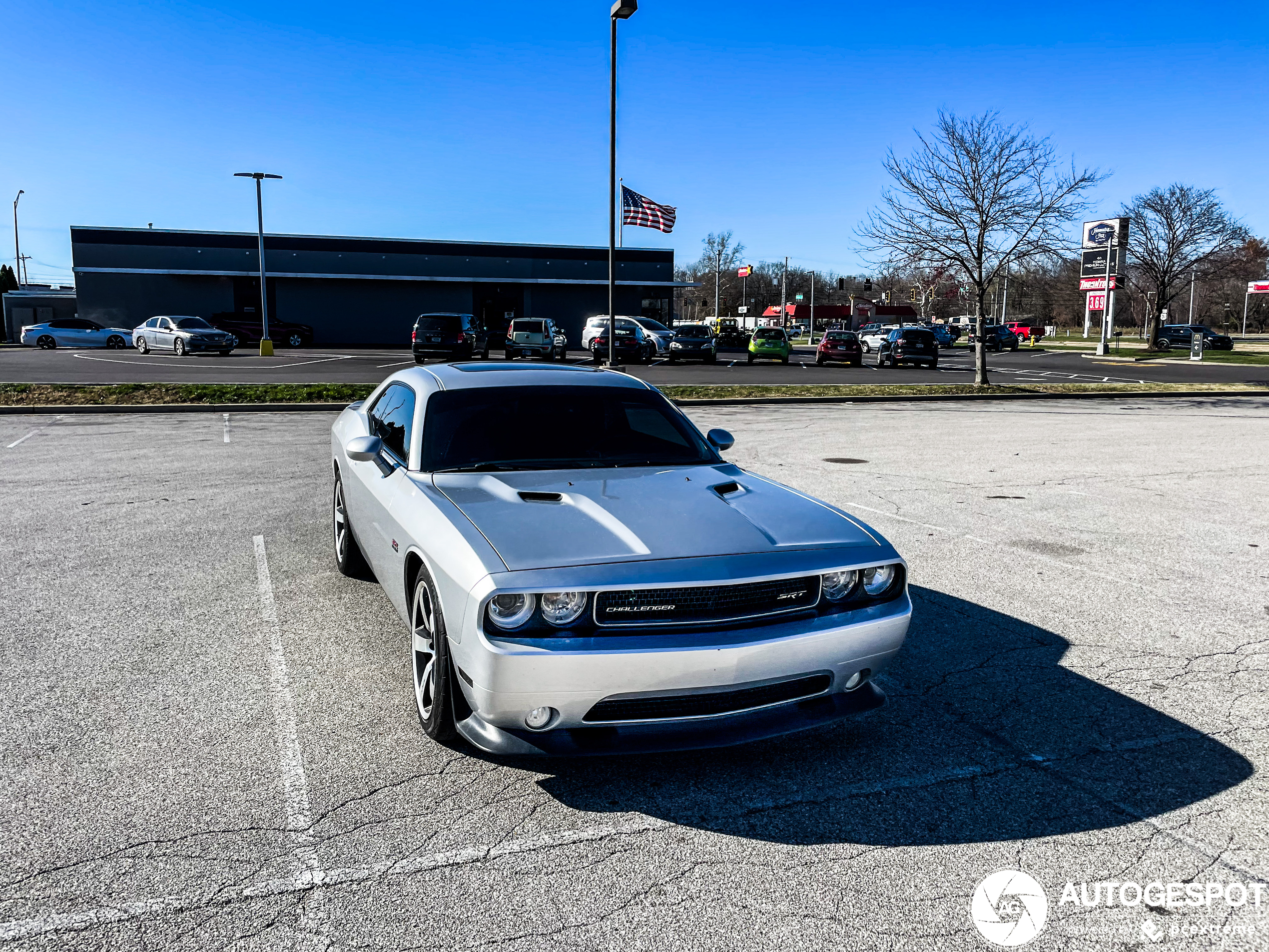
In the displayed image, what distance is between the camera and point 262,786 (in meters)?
3.44

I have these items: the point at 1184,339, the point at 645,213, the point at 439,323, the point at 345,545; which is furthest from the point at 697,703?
the point at 1184,339

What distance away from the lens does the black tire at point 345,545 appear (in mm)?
5980

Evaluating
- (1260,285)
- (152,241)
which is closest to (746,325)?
(1260,285)

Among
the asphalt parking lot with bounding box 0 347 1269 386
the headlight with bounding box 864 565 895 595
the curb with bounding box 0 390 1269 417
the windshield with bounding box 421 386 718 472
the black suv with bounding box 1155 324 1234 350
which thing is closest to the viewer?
the headlight with bounding box 864 565 895 595

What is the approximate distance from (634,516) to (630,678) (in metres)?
0.76

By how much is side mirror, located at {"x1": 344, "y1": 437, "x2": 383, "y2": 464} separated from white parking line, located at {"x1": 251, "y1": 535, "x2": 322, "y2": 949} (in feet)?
3.56

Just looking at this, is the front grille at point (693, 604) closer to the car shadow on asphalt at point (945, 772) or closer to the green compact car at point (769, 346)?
the car shadow on asphalt at point (945, 772)

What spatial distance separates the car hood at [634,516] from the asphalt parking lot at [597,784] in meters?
0.89

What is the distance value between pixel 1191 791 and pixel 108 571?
6.22 metres

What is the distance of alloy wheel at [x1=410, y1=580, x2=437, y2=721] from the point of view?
12.3ft

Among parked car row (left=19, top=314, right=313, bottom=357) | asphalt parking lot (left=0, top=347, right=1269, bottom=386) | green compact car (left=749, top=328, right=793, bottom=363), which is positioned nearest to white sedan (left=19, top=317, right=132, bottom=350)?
parked car row (left=19, top=314, right=313, bottom=357)

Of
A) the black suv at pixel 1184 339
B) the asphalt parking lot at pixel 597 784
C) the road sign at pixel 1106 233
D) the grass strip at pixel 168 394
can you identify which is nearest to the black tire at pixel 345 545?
the asphalt parking lot at pixel 597 784

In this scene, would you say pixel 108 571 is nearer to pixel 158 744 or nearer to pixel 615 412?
pixel 158 744

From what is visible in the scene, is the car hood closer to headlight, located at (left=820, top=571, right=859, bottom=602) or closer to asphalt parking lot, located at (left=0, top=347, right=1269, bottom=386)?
headlight, located at (left=820, top=571, right=859, bottom=602)
